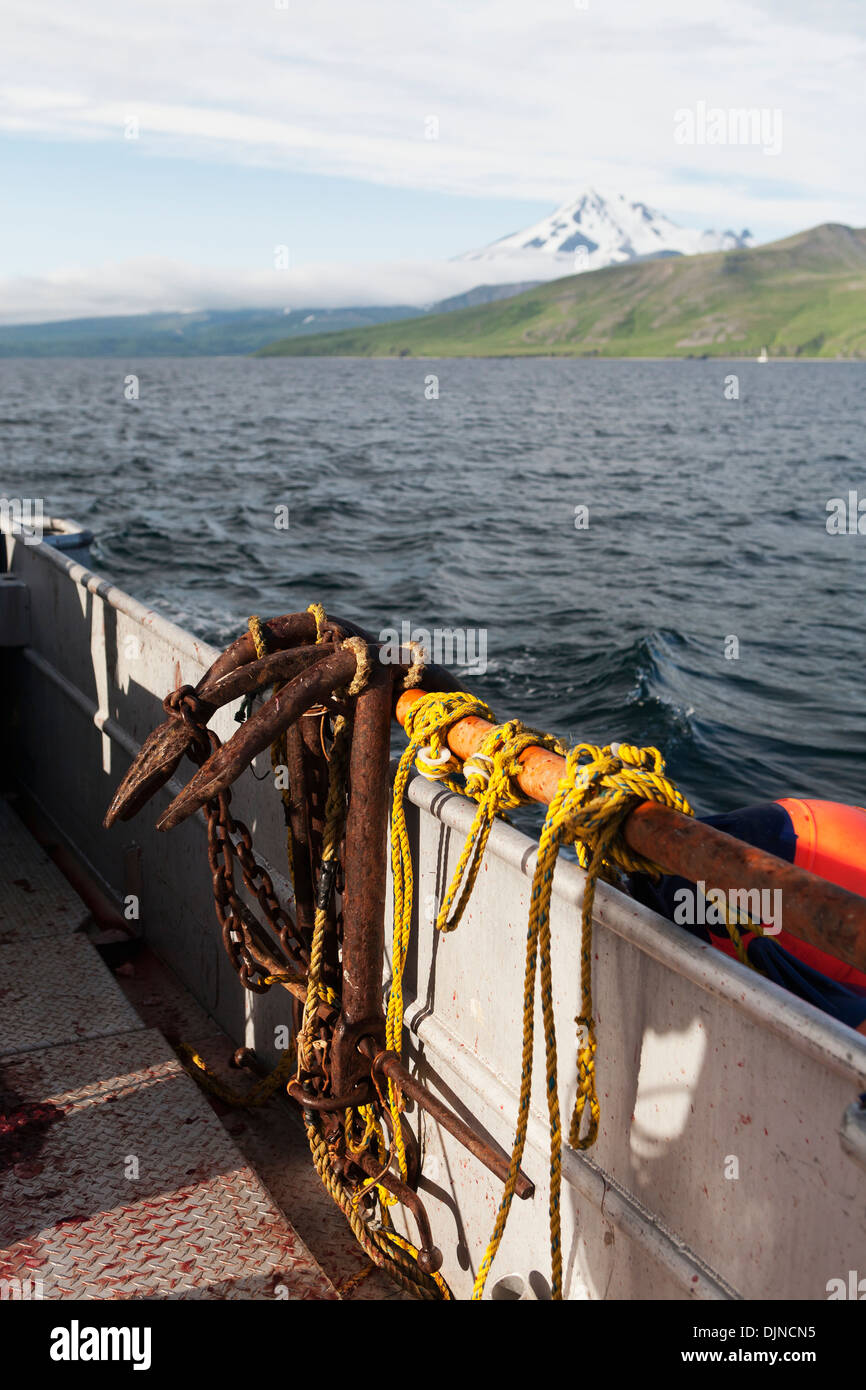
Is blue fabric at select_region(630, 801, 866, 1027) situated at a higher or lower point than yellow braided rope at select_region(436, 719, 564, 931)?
lower

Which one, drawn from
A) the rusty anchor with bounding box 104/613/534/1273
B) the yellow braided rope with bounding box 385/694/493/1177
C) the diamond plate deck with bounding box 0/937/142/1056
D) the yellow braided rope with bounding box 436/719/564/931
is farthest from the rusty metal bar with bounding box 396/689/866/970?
the diamond plate deck with bounding box 0/937/142/1056

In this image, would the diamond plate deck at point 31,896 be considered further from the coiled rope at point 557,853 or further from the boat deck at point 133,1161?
the coiled rope at point 557,853

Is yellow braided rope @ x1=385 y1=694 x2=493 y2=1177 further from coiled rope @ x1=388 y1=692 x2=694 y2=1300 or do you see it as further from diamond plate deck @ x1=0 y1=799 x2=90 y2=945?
diamond plate deck @ x1=0 y1=799 x2=90 y2=945

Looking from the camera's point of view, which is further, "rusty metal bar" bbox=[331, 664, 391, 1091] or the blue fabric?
"rusty metal bar" bbox=[331, 664, 391, 1091]

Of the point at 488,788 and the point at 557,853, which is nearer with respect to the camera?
the point at 557,853

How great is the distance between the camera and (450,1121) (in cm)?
290

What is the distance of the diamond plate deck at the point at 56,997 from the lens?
13.6 ft

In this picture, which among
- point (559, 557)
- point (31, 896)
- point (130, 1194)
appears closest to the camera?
point (130, 1194)

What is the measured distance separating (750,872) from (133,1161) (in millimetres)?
2335

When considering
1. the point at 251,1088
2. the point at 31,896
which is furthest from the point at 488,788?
the point at 31,896

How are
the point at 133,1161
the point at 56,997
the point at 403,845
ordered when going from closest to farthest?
the point at 403,845, the point at 133,1161, the point at 56,997

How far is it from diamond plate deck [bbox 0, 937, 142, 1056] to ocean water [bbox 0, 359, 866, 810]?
6199 mm

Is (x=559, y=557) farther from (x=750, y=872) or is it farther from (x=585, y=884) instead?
(x=750, y=872)

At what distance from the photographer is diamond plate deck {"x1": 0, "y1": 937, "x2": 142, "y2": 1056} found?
4145 mm
